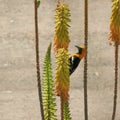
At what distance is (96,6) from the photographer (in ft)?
31.3

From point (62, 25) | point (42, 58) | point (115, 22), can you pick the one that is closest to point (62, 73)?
point (62, 25)

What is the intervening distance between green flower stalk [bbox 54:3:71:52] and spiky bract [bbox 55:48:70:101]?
0.27 m

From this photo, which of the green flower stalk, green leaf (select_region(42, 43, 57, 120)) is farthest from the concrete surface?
the green flower stalk

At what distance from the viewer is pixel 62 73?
3475 mm

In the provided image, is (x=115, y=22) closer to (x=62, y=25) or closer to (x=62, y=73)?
(x=62, y=25)

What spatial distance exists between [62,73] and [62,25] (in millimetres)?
404

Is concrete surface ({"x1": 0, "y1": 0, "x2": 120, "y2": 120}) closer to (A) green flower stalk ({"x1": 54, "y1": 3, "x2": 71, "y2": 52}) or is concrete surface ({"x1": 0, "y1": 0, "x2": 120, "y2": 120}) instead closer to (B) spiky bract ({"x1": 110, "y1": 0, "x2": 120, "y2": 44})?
(B) spiky bract ({"x1": 110, "y1": 0, "x2": 120, "y2": 44})

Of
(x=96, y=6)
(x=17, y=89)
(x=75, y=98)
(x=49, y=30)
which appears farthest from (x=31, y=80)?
(x=96, y=6)

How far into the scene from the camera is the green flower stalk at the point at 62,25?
3.62 m

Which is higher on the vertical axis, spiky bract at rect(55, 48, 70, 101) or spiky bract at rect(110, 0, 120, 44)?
spiky bract at rect(110, 0, 120, 44)

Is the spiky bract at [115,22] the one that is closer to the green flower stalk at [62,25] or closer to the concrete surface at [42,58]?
the green flower stalk at [62,25]

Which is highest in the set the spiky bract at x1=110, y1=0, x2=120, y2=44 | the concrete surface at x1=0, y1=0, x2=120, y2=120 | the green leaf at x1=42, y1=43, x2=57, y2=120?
the spiky bract at x1=110, y1=0, x2=120, y2=44

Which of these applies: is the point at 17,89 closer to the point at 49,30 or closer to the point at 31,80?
the point at 31,80

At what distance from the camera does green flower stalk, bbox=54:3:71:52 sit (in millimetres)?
3621
